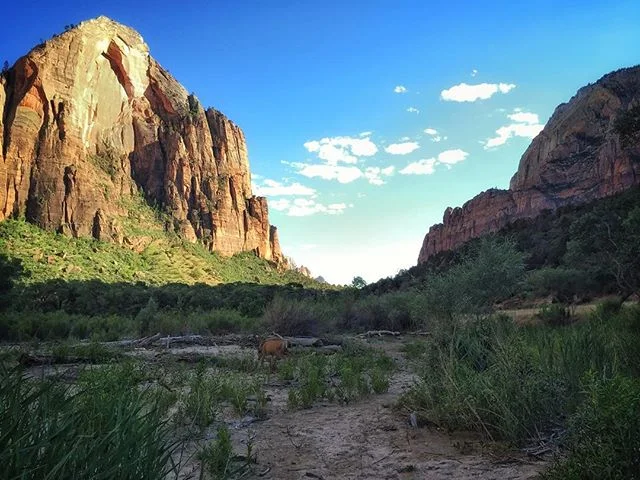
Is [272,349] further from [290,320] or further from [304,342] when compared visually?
[290,320]

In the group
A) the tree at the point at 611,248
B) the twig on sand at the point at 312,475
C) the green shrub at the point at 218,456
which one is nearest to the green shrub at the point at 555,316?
the tree at the point at 611,248

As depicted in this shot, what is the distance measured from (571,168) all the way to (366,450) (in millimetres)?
95222

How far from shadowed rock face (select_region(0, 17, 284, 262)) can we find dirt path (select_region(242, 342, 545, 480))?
62258 mm

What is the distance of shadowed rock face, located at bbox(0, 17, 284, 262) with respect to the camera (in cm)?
6119

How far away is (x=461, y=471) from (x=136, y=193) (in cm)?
8221

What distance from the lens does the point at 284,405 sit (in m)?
6.94

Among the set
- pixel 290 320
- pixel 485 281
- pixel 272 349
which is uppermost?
pixel 485 281

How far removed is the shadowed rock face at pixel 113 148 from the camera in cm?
6119

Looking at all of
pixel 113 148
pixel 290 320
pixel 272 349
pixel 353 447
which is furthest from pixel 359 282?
pixel 113 148

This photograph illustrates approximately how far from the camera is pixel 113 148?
7831 cm

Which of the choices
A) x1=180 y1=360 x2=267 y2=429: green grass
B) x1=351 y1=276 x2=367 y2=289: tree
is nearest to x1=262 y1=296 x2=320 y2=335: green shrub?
x1=180 y1=360 x2=267 y2=429: green grass

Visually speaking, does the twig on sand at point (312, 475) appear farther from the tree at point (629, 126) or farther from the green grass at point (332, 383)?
the tree at point (629, 126)

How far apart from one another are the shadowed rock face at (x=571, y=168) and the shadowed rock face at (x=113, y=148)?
46.4 metres

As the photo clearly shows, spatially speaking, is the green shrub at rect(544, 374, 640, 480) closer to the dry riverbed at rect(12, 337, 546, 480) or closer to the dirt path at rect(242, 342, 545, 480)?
the dirt path at rect(242, 342, 545, 480)
